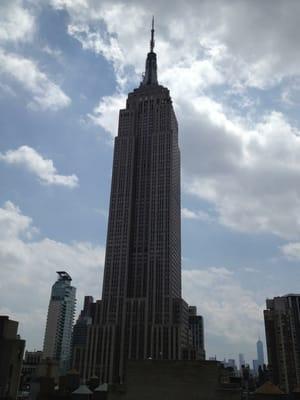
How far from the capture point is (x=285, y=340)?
163m

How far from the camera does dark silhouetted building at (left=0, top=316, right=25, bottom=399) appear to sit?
64.1m

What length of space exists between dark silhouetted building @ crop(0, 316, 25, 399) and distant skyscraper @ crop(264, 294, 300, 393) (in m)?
118

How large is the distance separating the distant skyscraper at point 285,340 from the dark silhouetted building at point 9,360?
4638 inches

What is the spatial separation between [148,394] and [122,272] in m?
143

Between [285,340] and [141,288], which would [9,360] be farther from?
[285,340]

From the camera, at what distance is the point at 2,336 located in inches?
2660

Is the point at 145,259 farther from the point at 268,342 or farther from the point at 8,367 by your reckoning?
the point at 8,367

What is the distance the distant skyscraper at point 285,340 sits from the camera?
6235 inches

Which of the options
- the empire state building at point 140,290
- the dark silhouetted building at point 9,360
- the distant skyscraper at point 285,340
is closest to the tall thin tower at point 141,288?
the empire state building at point 140,290

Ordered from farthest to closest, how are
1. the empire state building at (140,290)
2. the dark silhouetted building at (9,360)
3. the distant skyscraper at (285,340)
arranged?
the empire state building at (140,290) → the distant skyscraper at (285,340) → the dark silhouetted building at (9,360)

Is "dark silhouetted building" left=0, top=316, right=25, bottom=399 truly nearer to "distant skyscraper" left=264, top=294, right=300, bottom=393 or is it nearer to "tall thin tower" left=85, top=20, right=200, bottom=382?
"tall thin tower" left=85, top=20, right=200, bottom=382

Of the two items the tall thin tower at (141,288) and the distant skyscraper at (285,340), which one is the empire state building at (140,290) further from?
the distant skyscraper at (285,340)

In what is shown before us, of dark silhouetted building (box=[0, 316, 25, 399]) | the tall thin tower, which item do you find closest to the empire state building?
the tall thin tower

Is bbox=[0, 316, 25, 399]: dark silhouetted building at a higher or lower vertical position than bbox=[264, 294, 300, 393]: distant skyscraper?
lower
